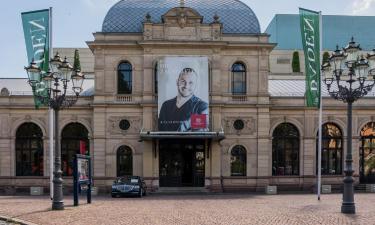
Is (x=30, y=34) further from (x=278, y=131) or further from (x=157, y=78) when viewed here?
(x=278, y=131)

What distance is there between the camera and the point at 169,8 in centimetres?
4247

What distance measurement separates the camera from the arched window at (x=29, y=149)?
4116 centimetres

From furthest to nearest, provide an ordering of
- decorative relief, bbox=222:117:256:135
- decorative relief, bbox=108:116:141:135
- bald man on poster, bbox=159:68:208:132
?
decorative relief, bbox=222:117:256:135, decorative relief, bbox=108:116:141:135, bald man on poster, bbox=159:68:208:132

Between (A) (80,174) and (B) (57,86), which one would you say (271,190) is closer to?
(A) (80,174)

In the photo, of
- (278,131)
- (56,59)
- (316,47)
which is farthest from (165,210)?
(278,131)

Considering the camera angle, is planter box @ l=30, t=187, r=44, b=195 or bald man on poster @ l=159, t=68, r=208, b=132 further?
bald man on poster @ l=159, t=68, r=208, b=132

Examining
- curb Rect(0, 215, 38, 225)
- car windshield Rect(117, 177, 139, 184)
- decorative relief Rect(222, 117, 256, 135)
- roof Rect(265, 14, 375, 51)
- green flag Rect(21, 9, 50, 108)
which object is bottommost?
car windshield Rect(117, 177, 139, 184)

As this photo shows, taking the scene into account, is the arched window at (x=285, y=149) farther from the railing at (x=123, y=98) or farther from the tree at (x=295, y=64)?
the tree at (x=295, y=64)

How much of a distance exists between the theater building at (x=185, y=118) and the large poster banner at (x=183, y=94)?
0.23 feet

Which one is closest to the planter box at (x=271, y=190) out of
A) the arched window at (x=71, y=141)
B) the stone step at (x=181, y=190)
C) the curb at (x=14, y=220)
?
the stone step at (x=181, y=190)

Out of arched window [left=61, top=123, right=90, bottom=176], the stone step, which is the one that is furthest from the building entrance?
arched window [left=61, top=123, right=90, bottom=176]

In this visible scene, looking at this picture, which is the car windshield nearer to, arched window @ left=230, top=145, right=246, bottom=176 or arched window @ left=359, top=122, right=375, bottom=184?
arched window @ left=230, top=145, right=246, bottom=176

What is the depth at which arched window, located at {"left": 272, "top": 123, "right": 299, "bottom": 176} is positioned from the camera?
41812 mm

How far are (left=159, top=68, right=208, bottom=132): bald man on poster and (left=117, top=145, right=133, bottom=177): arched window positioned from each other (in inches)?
132
